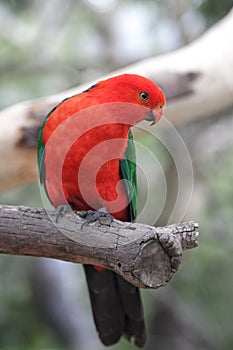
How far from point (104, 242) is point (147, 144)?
2153 millimetres

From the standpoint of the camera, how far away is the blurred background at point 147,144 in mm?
3945

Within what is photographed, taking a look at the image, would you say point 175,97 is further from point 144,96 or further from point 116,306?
point 116,306

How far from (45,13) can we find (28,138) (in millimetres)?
2754

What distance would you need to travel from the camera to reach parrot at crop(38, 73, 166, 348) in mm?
1770

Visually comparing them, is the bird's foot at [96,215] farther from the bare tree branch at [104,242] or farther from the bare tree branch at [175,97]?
the bare tree branch at [175,97]

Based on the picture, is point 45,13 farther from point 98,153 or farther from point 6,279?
point 98,153

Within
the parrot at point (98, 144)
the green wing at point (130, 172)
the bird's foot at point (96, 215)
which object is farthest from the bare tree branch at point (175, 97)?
the bird's foot at point (96, 215)

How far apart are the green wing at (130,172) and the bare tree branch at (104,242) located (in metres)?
0.30

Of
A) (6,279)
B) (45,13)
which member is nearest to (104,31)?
(45,13)

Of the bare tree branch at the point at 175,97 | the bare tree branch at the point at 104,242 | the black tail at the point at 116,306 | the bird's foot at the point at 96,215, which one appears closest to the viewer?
the bare tree branch at the point at 104,242

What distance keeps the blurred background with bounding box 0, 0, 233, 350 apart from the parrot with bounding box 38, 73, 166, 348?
1339mm

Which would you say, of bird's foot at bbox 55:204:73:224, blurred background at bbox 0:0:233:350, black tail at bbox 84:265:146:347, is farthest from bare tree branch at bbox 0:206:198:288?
blurred background at bbox 0:0:233:350

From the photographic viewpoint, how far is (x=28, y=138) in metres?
2.41

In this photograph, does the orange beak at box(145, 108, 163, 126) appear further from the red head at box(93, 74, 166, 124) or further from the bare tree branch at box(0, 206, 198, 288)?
the bare tree branch at box(0, 206, 198, 288)
